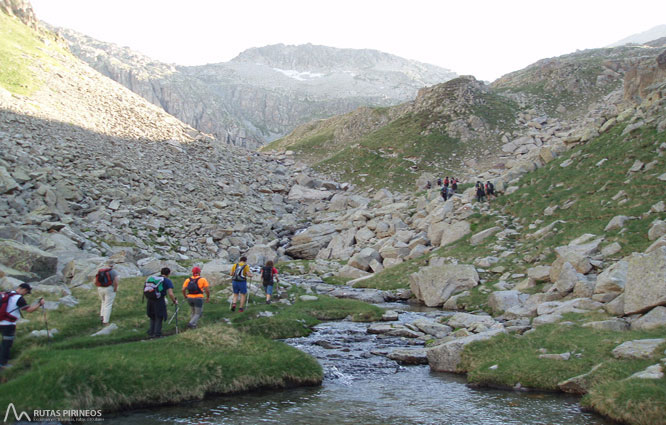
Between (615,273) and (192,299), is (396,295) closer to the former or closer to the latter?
(615,273)

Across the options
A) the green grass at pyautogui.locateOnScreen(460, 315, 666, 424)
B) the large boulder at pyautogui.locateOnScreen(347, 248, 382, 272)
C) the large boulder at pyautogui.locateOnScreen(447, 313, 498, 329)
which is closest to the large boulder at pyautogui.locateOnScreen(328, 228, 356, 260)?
the large boulder at pyautogui.locateOnScreen(347, 248, 382, 272)

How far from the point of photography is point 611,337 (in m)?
16.2

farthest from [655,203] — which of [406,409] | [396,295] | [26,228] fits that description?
[26,228]

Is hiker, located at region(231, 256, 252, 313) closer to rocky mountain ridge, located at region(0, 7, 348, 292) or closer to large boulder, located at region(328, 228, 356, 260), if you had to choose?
rocky mountain ridge, located at region(0, 7, 348, 292)

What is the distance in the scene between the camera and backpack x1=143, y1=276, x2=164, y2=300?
17.8 meters

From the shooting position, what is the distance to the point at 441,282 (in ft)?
102

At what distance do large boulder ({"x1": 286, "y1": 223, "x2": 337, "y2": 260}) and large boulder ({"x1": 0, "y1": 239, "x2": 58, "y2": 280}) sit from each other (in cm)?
2849

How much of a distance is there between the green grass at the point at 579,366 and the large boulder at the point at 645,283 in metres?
1.66

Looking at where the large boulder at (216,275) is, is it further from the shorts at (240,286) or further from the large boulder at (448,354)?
the large boulder at (448,354)

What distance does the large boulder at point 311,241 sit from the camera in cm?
5119

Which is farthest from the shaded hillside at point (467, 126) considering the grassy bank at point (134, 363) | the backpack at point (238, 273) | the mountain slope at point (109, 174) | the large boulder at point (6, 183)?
the grassy bank at point (134, 363)

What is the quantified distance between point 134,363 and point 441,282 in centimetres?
2237

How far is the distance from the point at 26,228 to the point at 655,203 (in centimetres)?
4218

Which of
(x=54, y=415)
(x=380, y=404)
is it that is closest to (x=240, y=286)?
(x=380, y=404)
